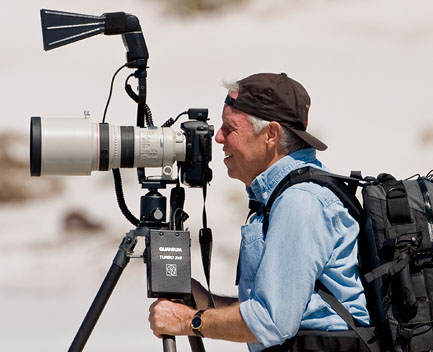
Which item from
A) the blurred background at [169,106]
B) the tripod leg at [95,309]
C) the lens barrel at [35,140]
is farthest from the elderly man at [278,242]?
the blurred background at [169,106]

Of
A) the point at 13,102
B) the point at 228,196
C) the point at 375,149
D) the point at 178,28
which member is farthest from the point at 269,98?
the point at 178,28

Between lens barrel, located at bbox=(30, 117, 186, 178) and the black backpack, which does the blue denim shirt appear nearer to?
the black backpack

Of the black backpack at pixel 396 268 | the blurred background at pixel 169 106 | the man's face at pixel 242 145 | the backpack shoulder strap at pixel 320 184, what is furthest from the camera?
the blurred background at pixel 169 106

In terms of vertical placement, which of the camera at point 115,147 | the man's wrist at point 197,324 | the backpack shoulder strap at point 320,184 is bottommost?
the man's wrist at point 197,324

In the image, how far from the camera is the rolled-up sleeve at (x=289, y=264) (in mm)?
2758

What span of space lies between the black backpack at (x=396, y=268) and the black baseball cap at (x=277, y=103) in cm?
17

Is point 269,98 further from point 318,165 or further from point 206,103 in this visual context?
point 206,103

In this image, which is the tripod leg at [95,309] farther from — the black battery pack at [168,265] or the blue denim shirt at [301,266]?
the blue denim shirt at [301,266]

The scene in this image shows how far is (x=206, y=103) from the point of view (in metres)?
8.99

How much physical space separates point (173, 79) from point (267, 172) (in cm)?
672

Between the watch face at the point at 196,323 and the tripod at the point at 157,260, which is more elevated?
the tripod at the point at 157,260

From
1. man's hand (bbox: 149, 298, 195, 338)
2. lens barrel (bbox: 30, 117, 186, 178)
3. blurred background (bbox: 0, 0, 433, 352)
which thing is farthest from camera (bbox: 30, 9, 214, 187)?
blurred background (bbox: 0, 0, 433, 352)

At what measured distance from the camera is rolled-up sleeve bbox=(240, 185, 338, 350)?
276cm

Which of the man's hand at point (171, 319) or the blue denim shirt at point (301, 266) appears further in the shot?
the man's hand at point (171, 319)
